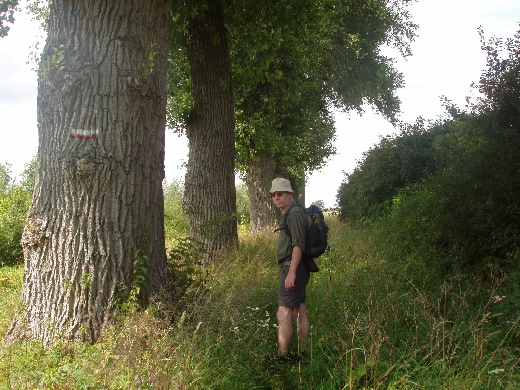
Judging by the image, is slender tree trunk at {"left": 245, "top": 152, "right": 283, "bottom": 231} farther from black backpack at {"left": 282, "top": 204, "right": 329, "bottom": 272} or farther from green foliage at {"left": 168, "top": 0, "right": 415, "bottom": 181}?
black backpack at {"left": 282, "top": 204, "right": 329, "bottom": 272}

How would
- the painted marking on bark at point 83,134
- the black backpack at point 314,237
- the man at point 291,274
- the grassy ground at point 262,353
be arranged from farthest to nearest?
1. the black backpack at point 314,237
2. the painted marking on bark at point 83,134
3. the man at point 291,274
4. the grassy ground at point 262,353

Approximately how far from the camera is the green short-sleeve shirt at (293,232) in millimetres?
5492

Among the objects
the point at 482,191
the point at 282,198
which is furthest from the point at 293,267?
the point at 482,191

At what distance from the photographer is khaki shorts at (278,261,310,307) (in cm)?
548

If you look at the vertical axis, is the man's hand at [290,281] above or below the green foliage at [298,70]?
below

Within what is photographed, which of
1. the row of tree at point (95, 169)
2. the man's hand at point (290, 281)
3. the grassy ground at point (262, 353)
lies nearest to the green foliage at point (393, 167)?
the grassy ground at point (262, 353)

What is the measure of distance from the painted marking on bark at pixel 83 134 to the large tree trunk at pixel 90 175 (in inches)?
0.4

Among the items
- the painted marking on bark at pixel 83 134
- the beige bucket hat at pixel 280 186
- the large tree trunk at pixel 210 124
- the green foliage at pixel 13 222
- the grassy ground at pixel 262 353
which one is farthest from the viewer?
the green foliage at pixel 13 222

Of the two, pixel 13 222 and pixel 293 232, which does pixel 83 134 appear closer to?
pixel 293 232

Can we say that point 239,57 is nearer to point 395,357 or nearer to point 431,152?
point 431,152

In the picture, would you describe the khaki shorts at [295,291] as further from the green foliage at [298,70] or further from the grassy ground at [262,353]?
the green foliage at [298,70]

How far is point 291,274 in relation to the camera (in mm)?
5402

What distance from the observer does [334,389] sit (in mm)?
4160

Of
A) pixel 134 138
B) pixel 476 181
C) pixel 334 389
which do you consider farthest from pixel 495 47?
pixel 334 389
